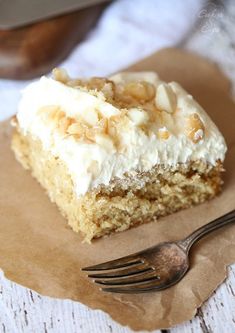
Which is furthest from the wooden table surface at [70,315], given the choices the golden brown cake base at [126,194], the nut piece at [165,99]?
the nut piece at [165,99]

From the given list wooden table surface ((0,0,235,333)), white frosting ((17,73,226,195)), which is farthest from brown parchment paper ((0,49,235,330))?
white frosting ((17,73,226,195))

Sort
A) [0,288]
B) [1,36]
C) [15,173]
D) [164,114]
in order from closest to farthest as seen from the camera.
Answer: [0,288] → [164,114] → [15,173] → [1,36]

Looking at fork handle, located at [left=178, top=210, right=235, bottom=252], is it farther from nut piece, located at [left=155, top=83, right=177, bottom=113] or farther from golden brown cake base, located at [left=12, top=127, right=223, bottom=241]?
nut piece, located at [left=155, top=83, right=177, bottom=113]

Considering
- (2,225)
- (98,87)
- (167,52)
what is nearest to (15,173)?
(2,225)

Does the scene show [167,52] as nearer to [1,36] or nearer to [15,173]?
[1,36]

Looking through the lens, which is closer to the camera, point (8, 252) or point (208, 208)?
point (8, 252)
